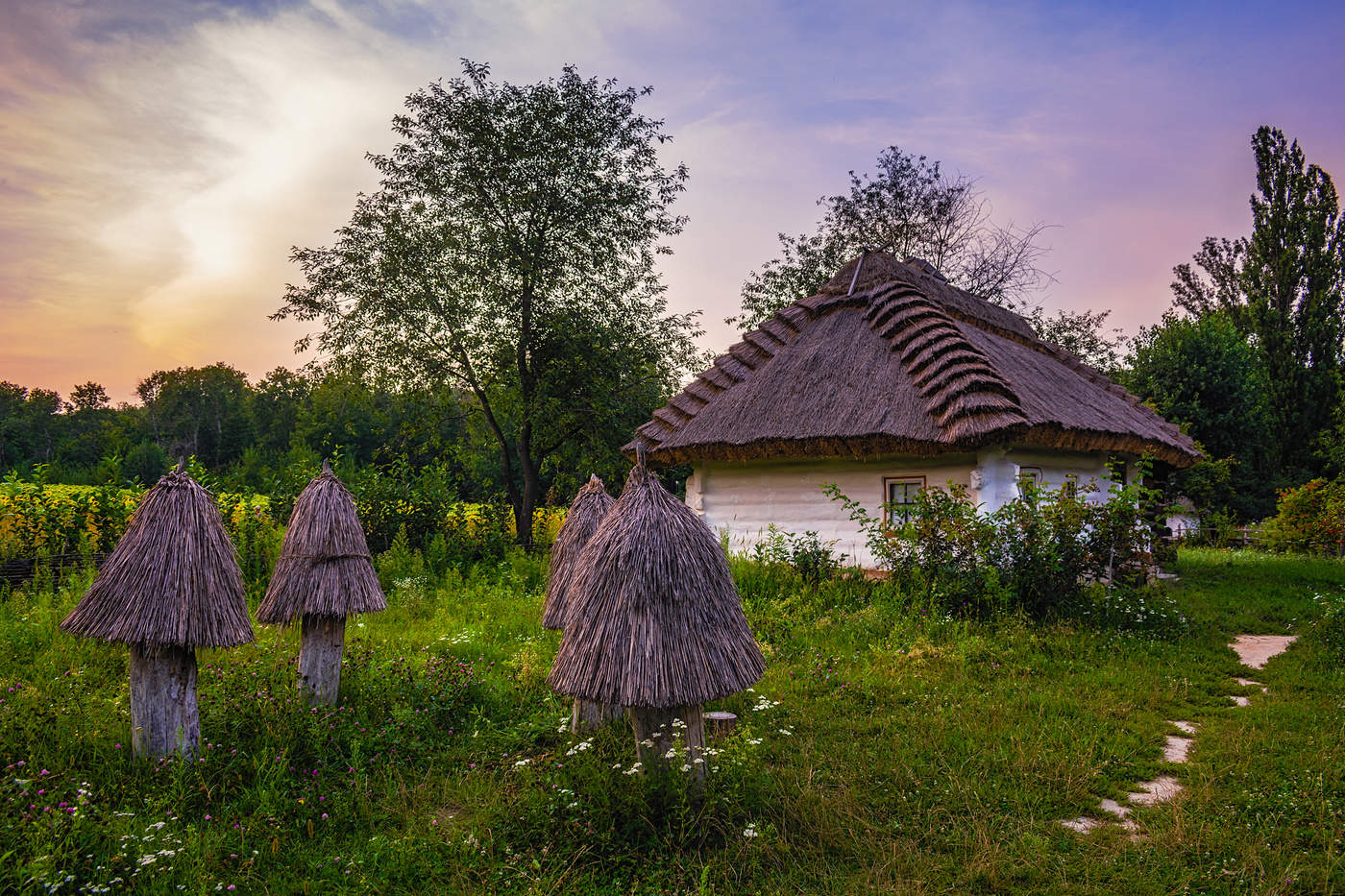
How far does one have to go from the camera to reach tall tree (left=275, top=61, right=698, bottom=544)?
1267cm

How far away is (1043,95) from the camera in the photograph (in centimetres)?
1034

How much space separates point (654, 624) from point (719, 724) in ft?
4.91

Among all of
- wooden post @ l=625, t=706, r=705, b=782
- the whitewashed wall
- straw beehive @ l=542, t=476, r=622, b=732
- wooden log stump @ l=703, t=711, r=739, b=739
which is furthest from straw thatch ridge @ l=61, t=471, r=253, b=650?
the whitewashed wall

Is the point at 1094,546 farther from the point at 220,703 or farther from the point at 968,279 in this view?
the point at 968,279

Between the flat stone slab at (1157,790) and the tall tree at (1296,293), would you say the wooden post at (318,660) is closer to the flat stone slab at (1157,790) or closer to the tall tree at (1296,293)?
the flat stone slab at (1157,790)

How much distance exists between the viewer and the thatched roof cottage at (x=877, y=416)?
9.23m

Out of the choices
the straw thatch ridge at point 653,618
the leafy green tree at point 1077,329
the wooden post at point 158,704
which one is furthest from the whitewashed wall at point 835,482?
the leafy green tree at point 1077,329

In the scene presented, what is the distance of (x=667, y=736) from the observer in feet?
11.6

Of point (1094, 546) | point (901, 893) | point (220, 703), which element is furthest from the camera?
point (1094, 546)

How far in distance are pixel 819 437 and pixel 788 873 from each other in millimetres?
7114

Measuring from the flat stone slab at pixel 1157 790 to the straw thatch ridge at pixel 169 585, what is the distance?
16.3 feet

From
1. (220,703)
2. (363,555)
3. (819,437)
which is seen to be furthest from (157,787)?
(819,437)

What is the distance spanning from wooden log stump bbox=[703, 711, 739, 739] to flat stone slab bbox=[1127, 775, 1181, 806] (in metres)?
2.25

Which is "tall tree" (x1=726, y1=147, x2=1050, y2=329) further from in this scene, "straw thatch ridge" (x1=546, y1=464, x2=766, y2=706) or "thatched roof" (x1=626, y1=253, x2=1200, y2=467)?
"straw thatch ridge" (x1=546, y1=464, x2=766, y2=706)
